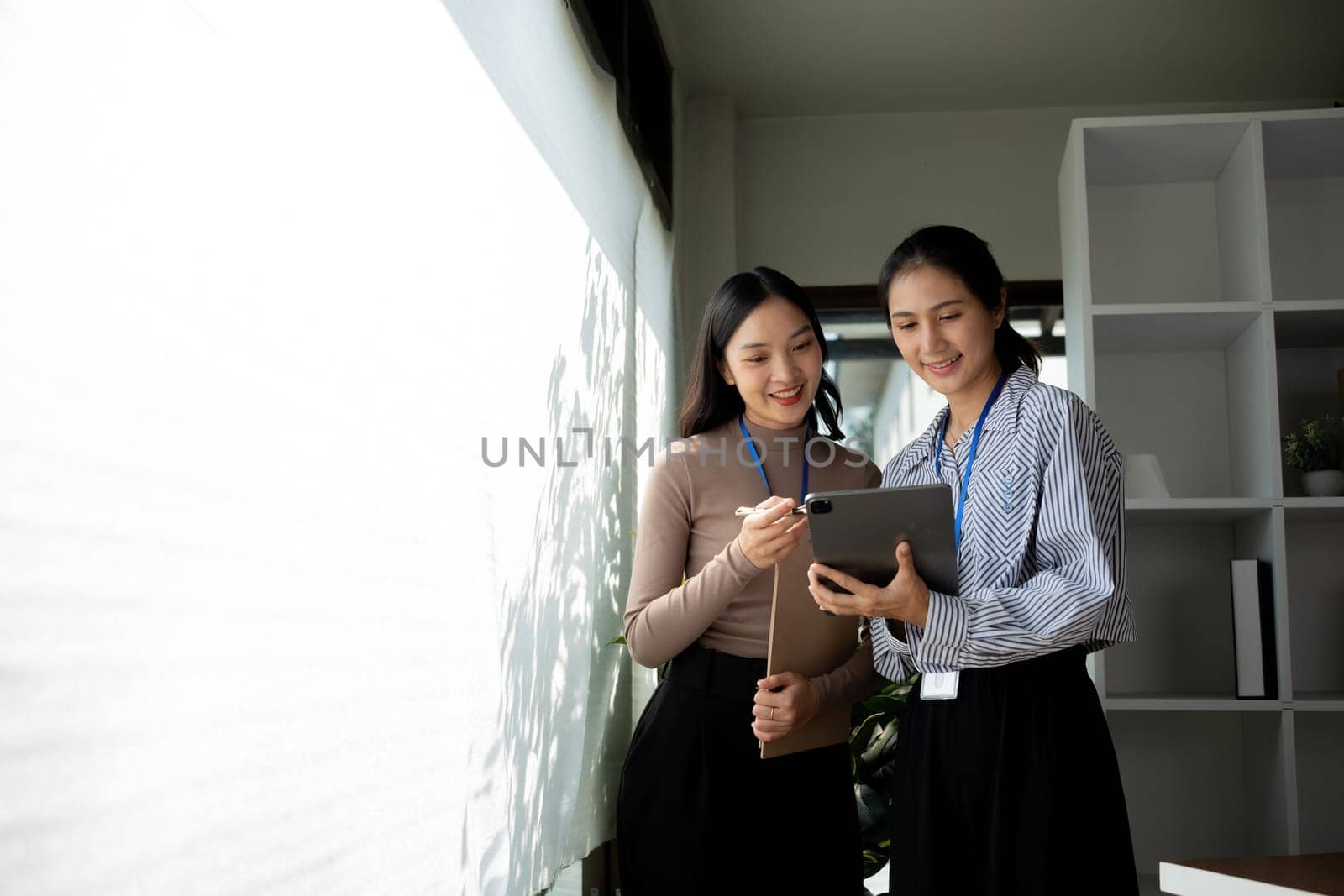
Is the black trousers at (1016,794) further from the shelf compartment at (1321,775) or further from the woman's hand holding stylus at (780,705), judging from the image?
the shelf compartment at (1321,775)

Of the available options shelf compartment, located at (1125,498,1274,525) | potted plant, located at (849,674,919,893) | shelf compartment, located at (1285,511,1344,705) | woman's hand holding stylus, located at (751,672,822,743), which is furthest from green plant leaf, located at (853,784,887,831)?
shelf compartment, located at (1285,511,1344,705)

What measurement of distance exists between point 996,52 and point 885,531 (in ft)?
9.14

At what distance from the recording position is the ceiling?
11.1 ft

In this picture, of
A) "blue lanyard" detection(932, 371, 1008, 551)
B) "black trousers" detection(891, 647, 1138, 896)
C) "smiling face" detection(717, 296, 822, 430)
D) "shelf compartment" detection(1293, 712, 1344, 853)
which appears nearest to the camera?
"black trousers" detection(891, 647, 1138, 896)

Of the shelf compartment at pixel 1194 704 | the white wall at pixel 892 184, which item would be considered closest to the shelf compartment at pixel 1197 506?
the shelf compartment at pixel 1194 704

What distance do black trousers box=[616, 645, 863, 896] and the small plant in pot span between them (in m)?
1.78

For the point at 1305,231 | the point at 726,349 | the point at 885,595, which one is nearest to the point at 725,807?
the point at 885,595

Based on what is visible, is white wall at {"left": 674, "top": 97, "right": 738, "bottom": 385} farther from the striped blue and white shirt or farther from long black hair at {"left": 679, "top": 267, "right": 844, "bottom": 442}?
the striped blue and white shirt

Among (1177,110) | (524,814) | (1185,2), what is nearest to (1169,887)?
(524,814)

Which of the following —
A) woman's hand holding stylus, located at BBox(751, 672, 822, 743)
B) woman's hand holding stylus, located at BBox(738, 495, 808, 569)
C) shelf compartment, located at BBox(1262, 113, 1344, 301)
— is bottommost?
woman's hand holding stylus, located at BBox(751, 672, 822, 743)

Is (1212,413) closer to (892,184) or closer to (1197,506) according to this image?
Result: (1197,506)

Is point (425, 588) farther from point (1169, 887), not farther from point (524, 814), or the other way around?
point (1169, 887)

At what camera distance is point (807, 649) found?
1.72 metres

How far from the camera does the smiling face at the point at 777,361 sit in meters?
1.81
